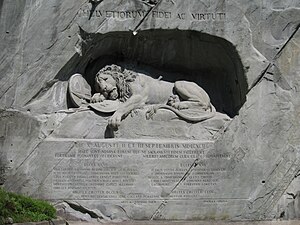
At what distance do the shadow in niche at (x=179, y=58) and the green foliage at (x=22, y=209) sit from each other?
8.90ft

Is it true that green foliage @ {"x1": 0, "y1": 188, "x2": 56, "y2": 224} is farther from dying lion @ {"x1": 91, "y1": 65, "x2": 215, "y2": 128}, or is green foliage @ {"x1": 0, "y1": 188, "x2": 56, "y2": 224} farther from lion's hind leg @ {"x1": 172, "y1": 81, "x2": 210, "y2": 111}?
lion's hind leg @ {"x1": 172, "y1": 81, "x2": 210, "y2": 111}

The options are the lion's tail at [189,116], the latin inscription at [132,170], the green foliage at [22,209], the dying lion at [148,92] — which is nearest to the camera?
the green foliage at [22,209]

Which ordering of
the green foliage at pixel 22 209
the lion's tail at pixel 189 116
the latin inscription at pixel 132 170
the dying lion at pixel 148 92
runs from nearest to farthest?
the green foliage at pixel 22 209, the latin inscription at pixel 132 170, the lion's tail at pixel 189 116, the dying lion at pixel 148 92

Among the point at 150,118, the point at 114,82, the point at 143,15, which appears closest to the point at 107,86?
the point at 114,82

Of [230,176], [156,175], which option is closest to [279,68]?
[230,176]

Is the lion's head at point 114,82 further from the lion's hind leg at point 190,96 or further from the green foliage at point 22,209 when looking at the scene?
the green foliage at point 22,209

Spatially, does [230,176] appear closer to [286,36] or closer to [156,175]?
[156,175]

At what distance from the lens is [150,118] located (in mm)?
9195

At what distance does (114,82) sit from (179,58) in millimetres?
1298

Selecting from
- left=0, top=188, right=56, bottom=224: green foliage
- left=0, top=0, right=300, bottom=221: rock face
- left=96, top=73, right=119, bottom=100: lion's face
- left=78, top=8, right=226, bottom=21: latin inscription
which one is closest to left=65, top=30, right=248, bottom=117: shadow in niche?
left=0, top=0, right=300, bottom=221: rock face

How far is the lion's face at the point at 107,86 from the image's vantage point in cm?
932

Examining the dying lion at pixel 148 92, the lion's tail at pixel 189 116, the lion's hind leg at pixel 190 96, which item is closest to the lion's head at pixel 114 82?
the dying lion at pixel 148 92

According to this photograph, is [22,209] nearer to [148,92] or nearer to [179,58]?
[148,92]

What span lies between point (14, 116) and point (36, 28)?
1.55 meters
